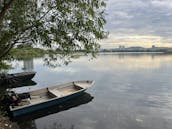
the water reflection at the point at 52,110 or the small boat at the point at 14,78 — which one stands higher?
the small boat at the point at 14,78

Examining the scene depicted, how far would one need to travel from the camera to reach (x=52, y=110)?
57.1 ft

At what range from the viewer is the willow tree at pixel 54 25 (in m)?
9.05

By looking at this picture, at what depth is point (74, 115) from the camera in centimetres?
1656

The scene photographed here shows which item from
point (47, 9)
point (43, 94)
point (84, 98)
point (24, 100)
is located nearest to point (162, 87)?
point (84, 98)

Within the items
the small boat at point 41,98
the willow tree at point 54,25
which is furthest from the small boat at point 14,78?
the willow tree at point 54,25

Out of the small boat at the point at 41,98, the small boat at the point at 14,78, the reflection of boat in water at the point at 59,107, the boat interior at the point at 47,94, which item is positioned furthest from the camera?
the small boat at the point at 14,78

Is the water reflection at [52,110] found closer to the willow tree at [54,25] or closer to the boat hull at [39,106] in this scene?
the boat hull at [39,106]

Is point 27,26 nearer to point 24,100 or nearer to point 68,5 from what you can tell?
point 68,5

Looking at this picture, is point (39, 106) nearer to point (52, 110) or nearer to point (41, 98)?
point (52, 110)

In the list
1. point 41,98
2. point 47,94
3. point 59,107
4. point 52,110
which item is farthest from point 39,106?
point 47,94

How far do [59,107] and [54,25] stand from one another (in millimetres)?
10029

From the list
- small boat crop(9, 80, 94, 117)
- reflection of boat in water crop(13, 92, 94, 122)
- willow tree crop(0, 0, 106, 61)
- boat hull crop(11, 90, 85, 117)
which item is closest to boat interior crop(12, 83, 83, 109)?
small boat crop(9, 80, 94, 117)

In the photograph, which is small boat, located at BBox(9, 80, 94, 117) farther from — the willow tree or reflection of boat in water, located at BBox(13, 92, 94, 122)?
the willow tree

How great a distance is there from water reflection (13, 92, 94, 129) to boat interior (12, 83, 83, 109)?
70 centimetres
